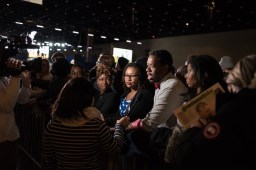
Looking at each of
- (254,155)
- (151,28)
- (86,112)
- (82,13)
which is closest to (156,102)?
(86,112)

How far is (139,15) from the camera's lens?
589 inches

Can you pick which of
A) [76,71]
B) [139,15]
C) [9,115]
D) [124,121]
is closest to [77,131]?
[124,121]

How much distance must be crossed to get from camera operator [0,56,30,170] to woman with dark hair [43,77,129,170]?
534mm

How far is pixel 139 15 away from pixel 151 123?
42.9 feet

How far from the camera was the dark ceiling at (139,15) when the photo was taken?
1238 cm

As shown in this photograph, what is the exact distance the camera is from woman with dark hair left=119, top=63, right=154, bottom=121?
9.18ft

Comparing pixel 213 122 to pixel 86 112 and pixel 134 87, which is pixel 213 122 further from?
pixel 134 87

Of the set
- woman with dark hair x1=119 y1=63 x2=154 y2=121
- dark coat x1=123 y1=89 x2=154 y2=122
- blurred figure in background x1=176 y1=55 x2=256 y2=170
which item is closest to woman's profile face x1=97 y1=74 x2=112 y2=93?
woman with dark hair x1=119 y1=63 x2=154 y2=121

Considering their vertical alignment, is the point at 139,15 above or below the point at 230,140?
above

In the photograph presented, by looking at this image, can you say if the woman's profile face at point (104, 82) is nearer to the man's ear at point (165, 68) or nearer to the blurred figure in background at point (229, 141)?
the man's ear at point (165, 68)

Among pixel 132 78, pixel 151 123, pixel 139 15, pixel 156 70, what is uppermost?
pixel 139 15

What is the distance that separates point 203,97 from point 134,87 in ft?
4.76

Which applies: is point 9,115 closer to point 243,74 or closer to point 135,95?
point 135,95

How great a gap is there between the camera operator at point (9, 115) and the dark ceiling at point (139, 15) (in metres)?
8.21
